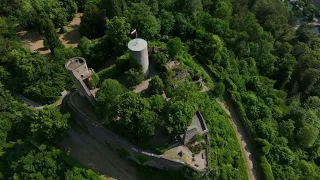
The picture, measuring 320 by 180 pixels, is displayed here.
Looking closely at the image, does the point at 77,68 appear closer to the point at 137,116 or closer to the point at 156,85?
the point at 156,85

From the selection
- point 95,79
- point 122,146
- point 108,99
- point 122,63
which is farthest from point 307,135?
point 95,79

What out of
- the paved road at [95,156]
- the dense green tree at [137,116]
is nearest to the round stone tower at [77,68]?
the paved road at [95,156]

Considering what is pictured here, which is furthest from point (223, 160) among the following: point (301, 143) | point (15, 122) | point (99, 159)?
point (15, 122)

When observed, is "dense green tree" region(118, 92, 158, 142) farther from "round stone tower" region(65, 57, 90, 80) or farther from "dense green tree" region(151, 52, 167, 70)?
"dense green tree" region(151, 52, 167, 70)

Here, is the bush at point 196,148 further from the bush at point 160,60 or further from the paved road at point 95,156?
the bush at point 160,60

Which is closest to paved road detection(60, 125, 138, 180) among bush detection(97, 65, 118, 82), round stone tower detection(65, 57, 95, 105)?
round stone tower detection(65, 57, 95, 105)

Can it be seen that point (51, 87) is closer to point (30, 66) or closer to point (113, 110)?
point (30, 66)
